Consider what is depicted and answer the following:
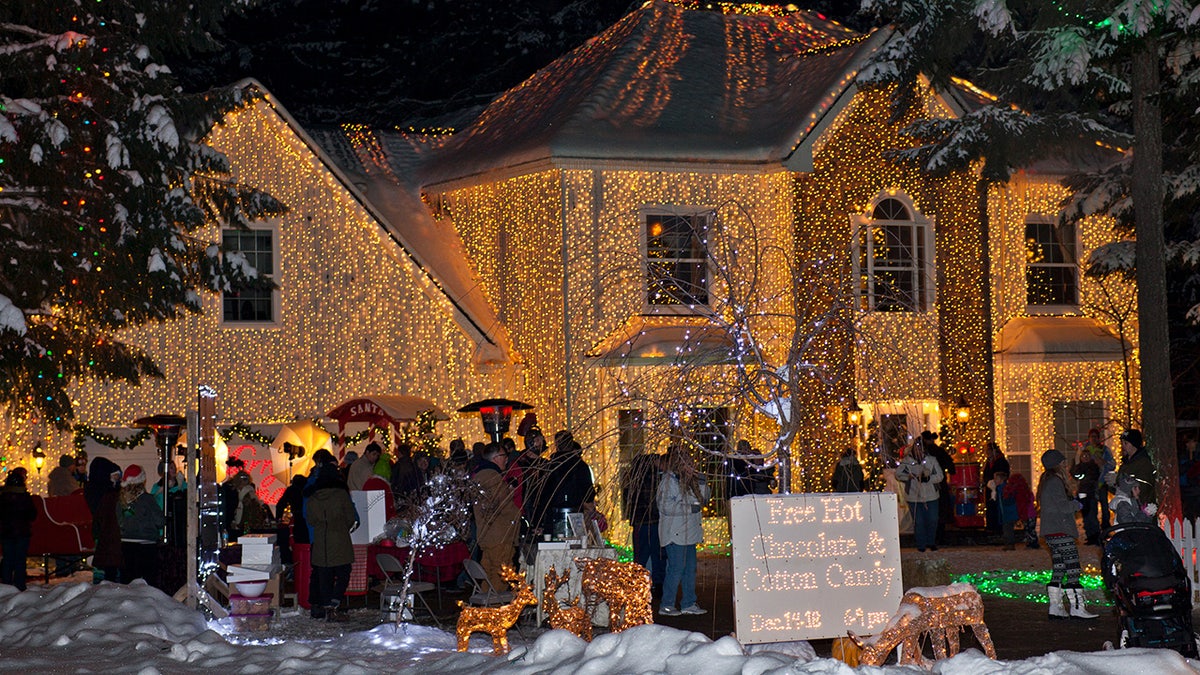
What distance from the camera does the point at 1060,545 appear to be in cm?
1541

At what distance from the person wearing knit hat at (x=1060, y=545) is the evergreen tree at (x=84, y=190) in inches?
416

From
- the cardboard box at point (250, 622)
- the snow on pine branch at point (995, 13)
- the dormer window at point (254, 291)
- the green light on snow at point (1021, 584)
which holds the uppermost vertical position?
the snow on pine branch at point (995, 13)

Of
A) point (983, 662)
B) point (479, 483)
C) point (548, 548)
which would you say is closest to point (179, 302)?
point (479, 483)

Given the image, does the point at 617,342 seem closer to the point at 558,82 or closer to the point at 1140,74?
the point at 558,82

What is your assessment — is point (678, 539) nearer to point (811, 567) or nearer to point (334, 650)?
point (334, 650)

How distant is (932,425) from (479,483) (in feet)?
41.7

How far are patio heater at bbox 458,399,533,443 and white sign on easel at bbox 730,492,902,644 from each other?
13252 mm

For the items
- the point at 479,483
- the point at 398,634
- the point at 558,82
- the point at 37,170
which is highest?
the point at 558,82

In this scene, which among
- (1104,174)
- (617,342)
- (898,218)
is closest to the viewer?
(1104,174)

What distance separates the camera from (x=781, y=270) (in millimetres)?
25312

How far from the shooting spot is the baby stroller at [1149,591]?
34.9ft

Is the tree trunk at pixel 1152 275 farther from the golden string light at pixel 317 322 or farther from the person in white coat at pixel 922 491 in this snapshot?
the golden string light at pixel 317 322

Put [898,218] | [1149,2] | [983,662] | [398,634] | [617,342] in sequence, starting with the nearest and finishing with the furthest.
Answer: [983,662] → [398,634] → [1149,2] → [617,342] → [898,218]

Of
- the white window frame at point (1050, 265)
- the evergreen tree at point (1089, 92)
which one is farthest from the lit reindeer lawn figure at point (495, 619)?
the white window frame at point (1050, 265)
